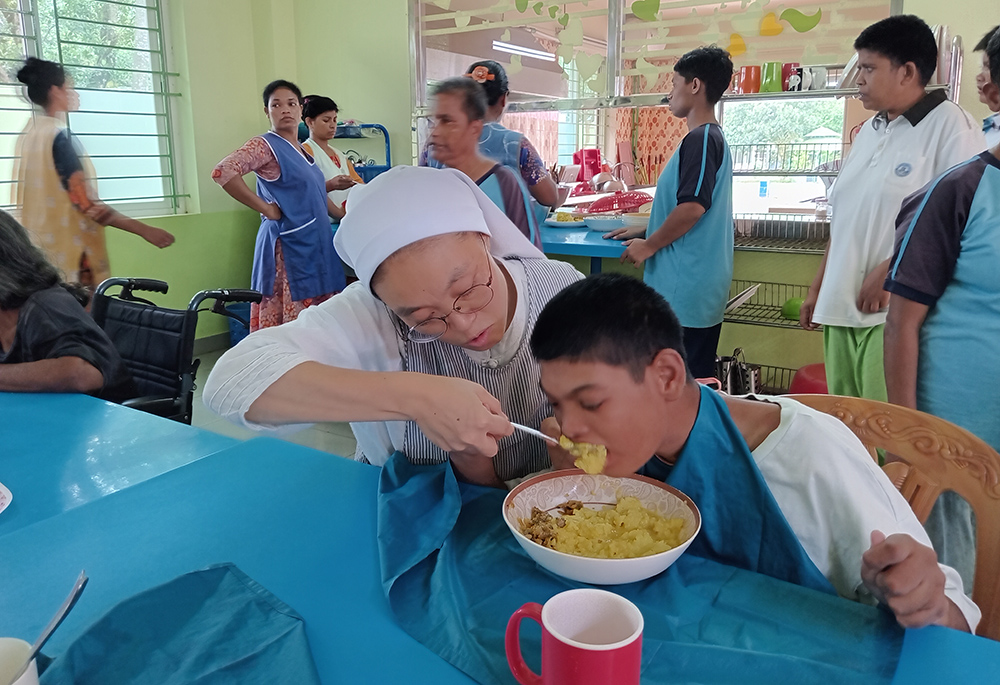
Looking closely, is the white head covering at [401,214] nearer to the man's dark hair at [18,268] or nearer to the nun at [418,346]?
the nun at [418,346]

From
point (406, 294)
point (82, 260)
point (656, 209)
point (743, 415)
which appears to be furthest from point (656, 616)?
point (82, 260)

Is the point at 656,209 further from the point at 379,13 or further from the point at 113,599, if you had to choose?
the point at 379,13

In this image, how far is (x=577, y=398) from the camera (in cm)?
107

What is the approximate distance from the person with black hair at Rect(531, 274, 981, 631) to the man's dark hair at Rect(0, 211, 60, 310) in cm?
154

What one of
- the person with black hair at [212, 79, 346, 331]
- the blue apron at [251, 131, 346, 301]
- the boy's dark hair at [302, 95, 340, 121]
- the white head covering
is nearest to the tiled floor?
the person with black hair at [212, 79, 346, 331]

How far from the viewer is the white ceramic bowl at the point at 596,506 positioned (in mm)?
892

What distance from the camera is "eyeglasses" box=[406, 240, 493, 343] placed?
1188 millimetres

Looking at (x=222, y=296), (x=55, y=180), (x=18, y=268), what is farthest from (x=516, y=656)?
(x=55, y=180)

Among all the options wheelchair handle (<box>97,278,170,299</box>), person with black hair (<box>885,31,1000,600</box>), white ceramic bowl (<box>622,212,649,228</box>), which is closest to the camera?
person with black hair (<box>885,31,1000,600</box>)

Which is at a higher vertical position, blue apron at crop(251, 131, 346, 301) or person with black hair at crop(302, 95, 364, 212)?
person with black hair at crop(302, 95, 364, 212)

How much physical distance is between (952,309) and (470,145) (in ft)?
5.87

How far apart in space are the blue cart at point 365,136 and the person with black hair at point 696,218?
2685 mm

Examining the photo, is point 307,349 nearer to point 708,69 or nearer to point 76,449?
point 76,449

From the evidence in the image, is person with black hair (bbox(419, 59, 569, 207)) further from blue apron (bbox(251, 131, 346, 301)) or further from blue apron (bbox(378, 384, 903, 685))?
blue apron (bbox(378, 384, 903, 685))
